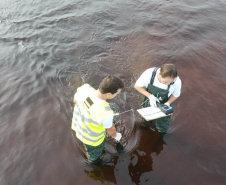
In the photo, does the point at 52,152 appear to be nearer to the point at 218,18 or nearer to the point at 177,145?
the point at 177,145

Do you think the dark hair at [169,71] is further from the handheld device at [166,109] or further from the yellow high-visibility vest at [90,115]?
the yellow high-visibility vest at [90,115]

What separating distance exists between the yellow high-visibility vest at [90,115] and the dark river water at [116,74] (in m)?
1.05

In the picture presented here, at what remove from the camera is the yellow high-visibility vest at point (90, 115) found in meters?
2.40

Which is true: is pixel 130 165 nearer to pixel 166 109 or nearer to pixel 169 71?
pixel 166 109

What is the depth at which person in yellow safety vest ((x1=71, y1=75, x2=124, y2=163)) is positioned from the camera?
2400mm

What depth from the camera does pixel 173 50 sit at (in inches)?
253

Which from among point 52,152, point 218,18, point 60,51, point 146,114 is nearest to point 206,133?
point 146,114

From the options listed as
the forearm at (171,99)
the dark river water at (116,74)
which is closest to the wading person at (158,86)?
the forearm at (171,99)

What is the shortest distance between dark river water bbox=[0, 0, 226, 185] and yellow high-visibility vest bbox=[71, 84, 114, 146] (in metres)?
1.05

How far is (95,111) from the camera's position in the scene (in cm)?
239

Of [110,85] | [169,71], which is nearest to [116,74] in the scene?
[169,71]

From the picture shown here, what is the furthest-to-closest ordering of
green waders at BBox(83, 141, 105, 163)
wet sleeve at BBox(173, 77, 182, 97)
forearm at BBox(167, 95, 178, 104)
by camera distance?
forearm at BBox(167, 95, 178, 104), wet sleeve at BBox(173, 77, 182, 97), green waders at BBox(83, 141, 105, 163)

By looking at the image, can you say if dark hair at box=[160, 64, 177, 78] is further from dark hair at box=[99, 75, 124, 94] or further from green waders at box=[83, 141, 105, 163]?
green waders at box=[83, 141, 105, 163]

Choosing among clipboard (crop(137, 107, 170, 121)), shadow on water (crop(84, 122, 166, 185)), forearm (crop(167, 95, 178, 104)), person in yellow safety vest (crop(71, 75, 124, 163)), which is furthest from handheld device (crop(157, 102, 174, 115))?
shadow on water (crop(84, 122, 166, 185))
